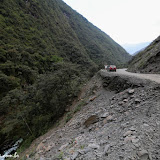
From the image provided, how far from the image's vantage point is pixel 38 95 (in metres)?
11.3

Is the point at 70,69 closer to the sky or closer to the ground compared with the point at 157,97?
closer to the sky

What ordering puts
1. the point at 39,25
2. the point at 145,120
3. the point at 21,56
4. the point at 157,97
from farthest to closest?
the point at 39,25 → the point at 21,56 → the point at 157,97 → the point at 145,120

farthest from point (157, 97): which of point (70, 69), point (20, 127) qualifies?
point (20, 127)

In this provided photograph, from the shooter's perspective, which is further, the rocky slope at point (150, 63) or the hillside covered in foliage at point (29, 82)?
the hillside covered in foliage at point (29, 82)

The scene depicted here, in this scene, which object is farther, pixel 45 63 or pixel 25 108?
pixel 45 63

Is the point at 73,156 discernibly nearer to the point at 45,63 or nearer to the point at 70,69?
the point at 70,69

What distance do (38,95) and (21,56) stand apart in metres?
23.9

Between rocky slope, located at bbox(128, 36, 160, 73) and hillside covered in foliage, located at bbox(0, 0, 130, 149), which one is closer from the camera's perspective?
rocky slope, located at bbox(128, 36, 160, 73)

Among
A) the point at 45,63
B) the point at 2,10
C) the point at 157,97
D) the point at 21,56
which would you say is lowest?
the point at 157,97

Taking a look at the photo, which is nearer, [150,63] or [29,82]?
[150,63]

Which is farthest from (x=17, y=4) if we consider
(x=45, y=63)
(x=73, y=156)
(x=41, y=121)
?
(x=73, y=156)

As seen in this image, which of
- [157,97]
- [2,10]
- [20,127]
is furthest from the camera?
[2,10]

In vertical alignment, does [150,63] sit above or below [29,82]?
below

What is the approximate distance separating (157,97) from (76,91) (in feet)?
27.6
